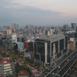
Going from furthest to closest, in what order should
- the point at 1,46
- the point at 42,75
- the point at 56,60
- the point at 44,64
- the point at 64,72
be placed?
the point at 1,46 < the point at 56,60 < the point at 44,64 < the point at 64,72 < the point at 42,75

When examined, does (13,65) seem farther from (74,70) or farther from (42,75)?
(74,70)

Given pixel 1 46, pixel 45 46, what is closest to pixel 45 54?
pixel 45 46

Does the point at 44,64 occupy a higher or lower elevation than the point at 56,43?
lower

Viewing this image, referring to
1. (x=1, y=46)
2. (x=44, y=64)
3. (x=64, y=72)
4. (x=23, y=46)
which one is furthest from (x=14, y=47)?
(x=64, y=72)

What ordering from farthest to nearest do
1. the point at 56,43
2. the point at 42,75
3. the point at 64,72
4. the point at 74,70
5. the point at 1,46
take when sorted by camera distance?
1. the point at 1,46
2. the point at 56,43
3. the point at 74,70
4. the point at 64,72
5. the point at 42,75

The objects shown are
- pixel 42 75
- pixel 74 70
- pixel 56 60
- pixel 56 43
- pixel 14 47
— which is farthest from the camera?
pixel 14 47

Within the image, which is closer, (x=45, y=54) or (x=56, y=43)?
(x=45, y=54)

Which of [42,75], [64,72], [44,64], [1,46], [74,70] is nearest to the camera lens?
[42,75]

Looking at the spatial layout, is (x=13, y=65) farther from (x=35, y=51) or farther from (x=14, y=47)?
(x=14, y=47)

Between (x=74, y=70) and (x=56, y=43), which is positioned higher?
(x=56, y=43)
